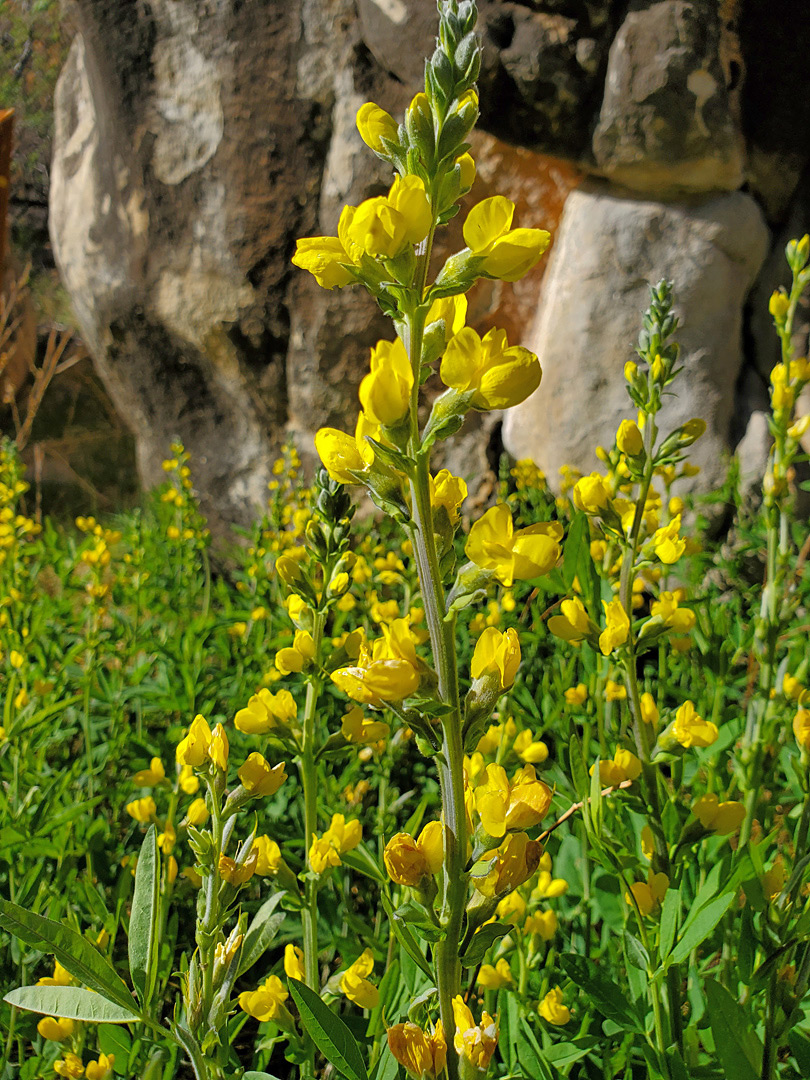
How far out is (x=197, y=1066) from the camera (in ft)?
1.94

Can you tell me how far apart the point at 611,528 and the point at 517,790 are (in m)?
0.45

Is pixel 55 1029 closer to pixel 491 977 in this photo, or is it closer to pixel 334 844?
pixel 334 844

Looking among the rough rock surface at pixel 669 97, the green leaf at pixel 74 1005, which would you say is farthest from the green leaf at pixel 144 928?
the rough rock surface at pixel 669 97

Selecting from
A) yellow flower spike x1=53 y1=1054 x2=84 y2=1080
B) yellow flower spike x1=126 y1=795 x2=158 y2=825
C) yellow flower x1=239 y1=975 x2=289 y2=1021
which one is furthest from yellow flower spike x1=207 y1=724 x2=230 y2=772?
yellow flower spike x1=126 y1=795 x2=158 y2=825

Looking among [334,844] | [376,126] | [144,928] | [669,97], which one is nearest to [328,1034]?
[144,928]

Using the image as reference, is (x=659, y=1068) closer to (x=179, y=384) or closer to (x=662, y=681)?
(x=662, y=681)

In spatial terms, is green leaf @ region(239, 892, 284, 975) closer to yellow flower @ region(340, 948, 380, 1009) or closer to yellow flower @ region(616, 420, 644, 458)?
yellow flower @ region(340, 948, 380, 1009)

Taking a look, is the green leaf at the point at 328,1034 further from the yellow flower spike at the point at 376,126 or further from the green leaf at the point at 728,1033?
the yellow flower spike at the point at 376,126

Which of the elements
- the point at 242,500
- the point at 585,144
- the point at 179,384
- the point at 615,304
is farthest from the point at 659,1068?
the point at 179,384

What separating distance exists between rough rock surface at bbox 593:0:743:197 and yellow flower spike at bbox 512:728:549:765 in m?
2.64

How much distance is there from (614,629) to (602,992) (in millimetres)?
391

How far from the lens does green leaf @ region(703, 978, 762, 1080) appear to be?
580 millimetres

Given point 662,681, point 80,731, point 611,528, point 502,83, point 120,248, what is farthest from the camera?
point 120,248

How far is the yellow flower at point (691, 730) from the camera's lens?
2.67 feet
